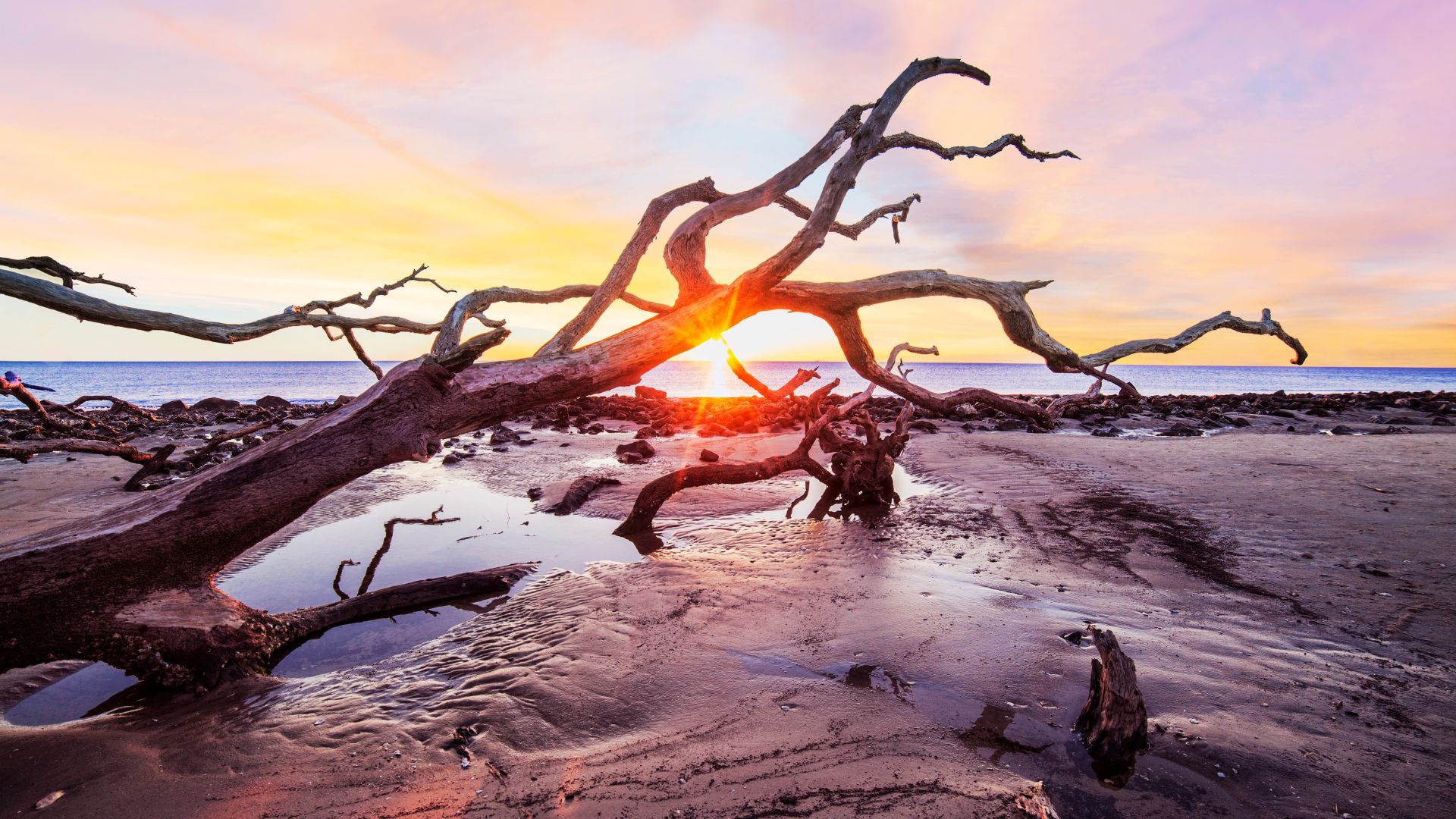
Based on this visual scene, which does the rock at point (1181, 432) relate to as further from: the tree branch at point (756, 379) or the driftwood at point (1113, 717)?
the driftwood at point (1113, 717)

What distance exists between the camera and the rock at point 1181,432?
17.4 metres

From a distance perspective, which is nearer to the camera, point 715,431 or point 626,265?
point 626,265

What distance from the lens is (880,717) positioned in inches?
138

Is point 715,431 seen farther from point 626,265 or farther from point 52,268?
point 52,268

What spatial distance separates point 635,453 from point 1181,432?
16865 mm

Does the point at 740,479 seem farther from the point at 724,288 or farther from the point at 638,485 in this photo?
the point at 724,288

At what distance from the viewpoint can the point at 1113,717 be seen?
10.3 ft

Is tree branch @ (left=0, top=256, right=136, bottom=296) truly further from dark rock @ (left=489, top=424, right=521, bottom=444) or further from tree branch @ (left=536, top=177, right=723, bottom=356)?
dark rock @ (left=489, top=424, right=521, bottom=444)

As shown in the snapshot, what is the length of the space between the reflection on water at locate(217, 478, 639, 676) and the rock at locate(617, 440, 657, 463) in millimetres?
4100

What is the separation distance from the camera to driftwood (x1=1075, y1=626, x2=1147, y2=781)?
3.04 meters

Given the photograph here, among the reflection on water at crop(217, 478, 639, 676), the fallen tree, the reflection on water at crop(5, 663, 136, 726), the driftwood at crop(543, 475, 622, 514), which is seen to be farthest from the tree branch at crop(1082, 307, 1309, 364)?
the reflection on water at crop(5, 663, 136, 726)

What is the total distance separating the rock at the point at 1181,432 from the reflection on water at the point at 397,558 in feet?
57.7

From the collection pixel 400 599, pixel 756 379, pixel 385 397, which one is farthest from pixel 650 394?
pixel 385 397

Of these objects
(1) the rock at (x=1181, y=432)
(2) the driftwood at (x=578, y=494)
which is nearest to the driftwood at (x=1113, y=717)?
(2) the driftwood at (x=578, y=494)
